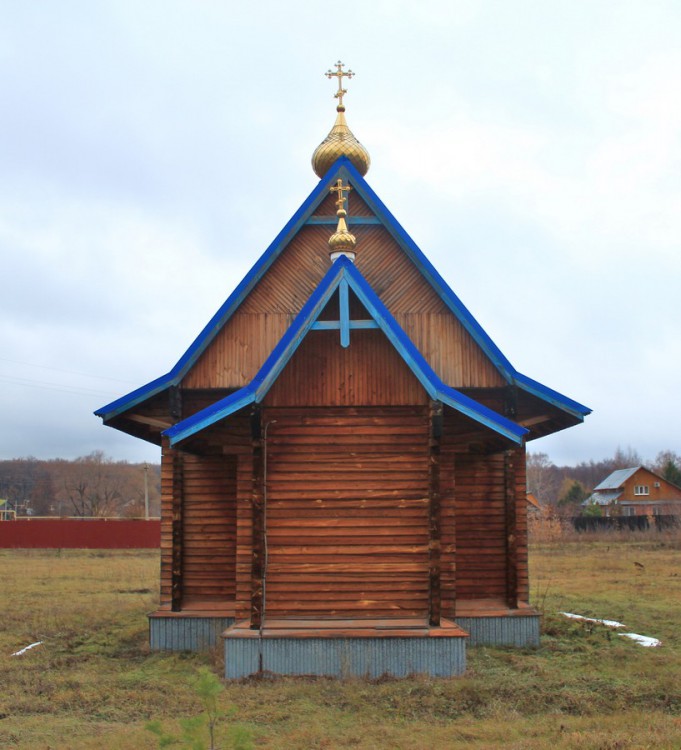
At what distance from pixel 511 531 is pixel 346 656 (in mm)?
3668

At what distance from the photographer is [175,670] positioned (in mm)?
9516

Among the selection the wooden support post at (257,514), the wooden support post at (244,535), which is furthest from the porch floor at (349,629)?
the wooden support post at (244,535)

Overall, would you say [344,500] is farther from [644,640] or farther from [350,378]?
[644,640]

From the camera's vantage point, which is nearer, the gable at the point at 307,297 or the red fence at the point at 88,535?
the gable at the point at 307,297

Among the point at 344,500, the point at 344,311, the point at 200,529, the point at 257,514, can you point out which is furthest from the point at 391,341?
the point at 200,529

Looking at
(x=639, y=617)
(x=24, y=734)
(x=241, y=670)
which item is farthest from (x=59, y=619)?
(x=639, y=617)

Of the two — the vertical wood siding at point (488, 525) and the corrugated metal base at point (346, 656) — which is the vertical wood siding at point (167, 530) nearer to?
the corrugated metal base at point (346, 656)

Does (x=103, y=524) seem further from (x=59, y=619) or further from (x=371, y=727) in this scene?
(x=371, y=727)

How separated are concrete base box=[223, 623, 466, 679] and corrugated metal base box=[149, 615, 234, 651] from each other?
2.36 meters

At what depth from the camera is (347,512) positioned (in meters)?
9.11

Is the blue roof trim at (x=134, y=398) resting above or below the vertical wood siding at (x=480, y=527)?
above

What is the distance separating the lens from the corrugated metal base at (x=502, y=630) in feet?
35.6

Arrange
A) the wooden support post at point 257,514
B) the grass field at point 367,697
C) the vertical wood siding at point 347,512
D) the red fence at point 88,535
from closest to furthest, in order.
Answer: the grass field at point 367,697 < the wooden support post at point 257,514 < the vertical wood siding at point 347,512 < the red fence at point 88,535

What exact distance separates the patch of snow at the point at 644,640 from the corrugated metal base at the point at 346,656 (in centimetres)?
355
